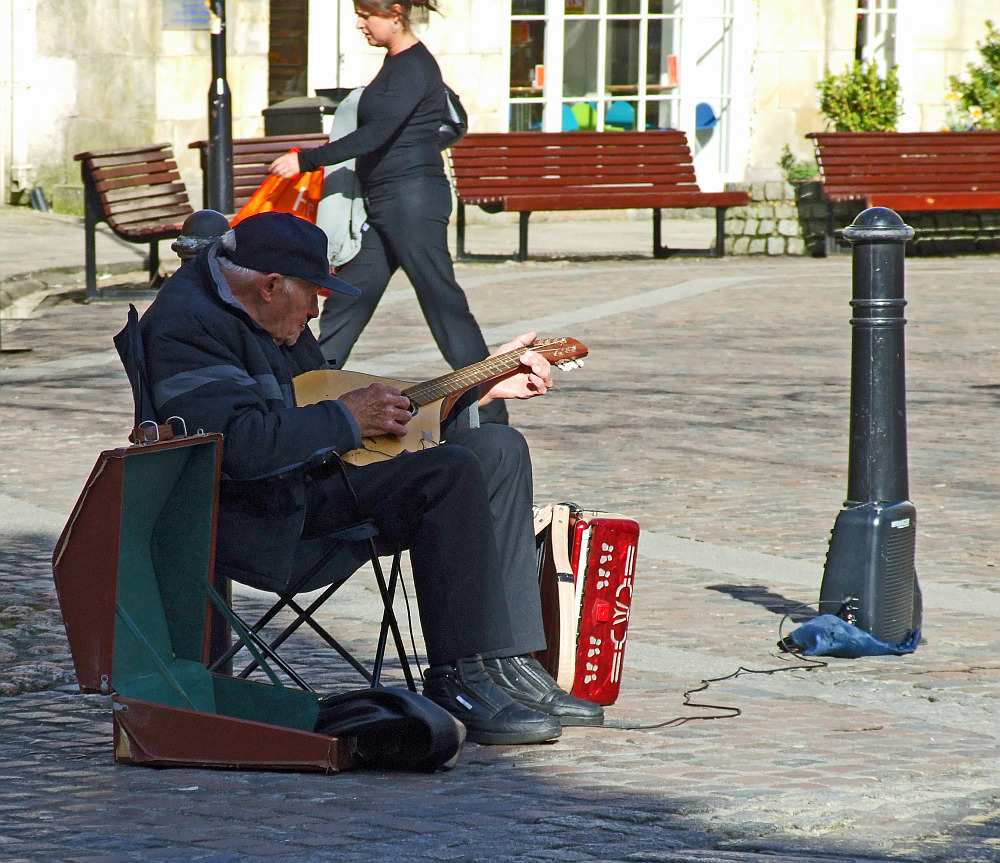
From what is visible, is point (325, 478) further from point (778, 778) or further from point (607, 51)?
point (607, 51)

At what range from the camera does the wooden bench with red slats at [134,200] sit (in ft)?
42.1

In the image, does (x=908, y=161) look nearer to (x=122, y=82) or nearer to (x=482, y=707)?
(x=122, y=82)

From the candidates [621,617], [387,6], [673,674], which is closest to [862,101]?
[387,6]

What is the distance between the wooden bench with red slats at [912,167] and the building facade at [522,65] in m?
3.01

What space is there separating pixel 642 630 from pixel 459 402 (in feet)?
3.50

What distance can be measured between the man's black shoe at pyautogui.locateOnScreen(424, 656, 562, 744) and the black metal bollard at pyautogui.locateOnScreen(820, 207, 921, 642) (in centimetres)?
135

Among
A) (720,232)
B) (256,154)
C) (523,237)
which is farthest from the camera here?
(720,232)

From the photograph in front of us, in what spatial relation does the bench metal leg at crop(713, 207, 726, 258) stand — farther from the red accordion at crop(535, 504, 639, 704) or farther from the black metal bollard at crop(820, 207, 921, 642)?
the red accordion at crop(535, 504, 639, 704)

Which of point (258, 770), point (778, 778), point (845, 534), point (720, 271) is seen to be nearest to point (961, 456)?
point (845, 534)

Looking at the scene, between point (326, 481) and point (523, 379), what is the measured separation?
2.19 ft

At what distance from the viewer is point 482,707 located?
12.7 feet

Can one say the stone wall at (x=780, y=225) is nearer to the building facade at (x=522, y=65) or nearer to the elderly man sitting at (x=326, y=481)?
the building facade at (x=522, y=65)

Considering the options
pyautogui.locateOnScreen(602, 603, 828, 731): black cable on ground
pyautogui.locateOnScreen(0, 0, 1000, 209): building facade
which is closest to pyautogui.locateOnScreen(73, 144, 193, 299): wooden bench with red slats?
pyautogui.locateOnScreen(0, 0, 1000, 209): building facade

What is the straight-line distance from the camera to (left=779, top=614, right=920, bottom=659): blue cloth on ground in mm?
4828
